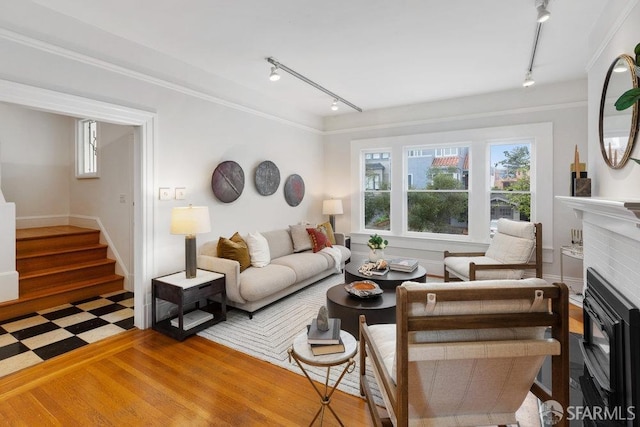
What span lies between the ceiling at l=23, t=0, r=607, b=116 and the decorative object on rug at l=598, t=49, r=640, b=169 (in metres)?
0.77

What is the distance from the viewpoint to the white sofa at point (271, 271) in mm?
3297

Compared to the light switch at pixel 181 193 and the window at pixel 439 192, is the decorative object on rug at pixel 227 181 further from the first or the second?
the window at pixel 439 192

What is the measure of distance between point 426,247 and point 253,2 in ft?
13.8

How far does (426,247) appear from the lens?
518cm

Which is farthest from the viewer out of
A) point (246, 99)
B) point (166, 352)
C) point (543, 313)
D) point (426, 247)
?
point (426, 247)

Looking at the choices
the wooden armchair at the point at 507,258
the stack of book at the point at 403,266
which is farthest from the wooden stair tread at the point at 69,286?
the wooden armchair at the point at 507,258

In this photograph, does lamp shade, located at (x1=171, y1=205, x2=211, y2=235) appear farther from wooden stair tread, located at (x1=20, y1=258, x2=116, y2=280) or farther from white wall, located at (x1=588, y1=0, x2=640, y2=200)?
white wall, located at (x1=588, y1=0, x2=640, y2=200)

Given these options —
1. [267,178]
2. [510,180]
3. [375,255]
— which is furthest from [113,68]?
[510,180]

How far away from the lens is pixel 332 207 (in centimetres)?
561

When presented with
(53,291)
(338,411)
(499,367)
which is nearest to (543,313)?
(499,367)

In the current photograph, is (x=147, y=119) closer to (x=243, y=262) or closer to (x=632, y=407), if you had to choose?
(x=243, y=262)

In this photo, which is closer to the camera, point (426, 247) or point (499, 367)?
point (499, 367)

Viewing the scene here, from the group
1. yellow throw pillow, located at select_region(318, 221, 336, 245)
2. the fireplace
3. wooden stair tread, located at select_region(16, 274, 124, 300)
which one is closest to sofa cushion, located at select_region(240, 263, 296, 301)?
yellow throw pillow, located at select_region(318, 221, 336, 245)

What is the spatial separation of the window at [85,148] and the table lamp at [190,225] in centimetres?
288
